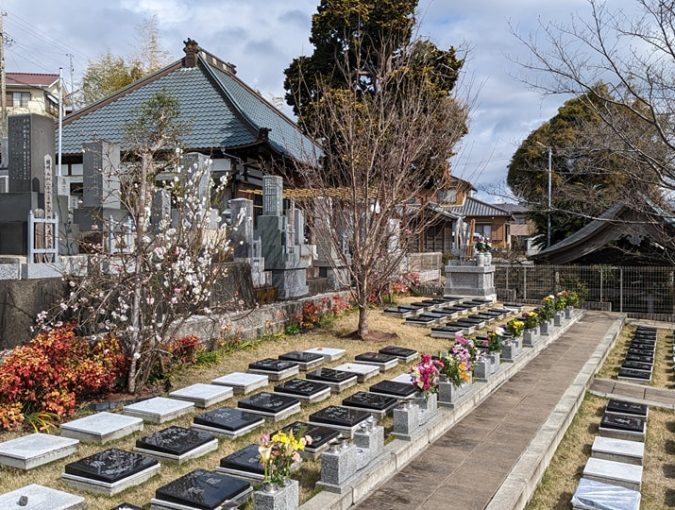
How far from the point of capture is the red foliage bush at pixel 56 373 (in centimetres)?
607

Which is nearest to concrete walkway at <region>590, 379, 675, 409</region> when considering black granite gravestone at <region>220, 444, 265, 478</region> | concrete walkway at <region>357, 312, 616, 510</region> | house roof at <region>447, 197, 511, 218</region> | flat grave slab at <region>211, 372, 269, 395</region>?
concrete walkway at <region>357, 312, 616, 510</region>

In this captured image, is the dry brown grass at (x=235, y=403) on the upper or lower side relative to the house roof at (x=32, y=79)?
lower

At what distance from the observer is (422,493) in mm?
4922

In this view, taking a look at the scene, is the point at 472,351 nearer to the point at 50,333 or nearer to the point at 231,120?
the point at 50,333

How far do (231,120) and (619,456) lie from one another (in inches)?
747

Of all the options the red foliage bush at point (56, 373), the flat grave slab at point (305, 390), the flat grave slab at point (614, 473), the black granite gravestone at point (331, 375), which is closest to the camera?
the flat grave slab at point (614, 473)

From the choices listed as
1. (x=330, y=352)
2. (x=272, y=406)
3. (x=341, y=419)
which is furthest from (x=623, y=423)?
(x=330, y=352)

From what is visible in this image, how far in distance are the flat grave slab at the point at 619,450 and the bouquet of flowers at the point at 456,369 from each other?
65.0 inches

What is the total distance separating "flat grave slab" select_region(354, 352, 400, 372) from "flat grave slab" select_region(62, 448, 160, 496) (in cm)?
485

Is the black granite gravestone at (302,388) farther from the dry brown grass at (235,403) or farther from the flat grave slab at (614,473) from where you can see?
the flat grave slab at (614,473)

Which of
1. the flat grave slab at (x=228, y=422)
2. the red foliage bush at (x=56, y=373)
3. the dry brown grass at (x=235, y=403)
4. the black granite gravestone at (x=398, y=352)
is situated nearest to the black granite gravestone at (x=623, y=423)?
the dry brown grass at (x=235, y=403)

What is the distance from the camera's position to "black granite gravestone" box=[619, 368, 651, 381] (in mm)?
9631

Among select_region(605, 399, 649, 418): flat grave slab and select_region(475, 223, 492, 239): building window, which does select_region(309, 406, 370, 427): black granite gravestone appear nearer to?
select_region(605, 399, 649, 418): flat grave slab

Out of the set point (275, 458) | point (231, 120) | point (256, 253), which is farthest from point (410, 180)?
point (231, 120)
